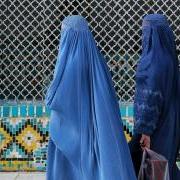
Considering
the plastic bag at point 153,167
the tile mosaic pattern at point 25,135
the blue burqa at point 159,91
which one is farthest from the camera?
the tile mosaic pattern at point 25,135

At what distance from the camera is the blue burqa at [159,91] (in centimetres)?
419

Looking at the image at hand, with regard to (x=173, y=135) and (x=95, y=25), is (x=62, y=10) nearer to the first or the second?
(x=95, y=25)

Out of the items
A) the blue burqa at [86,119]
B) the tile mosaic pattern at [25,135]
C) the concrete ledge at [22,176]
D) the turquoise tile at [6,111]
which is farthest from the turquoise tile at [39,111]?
the blue burqa at [86,119]

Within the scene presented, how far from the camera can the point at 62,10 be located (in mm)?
6035

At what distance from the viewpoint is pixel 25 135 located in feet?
19.4

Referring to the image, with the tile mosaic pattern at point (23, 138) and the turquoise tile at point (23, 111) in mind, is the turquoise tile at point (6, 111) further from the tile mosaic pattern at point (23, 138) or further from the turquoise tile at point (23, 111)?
the turquoise tile at point (23, 111)

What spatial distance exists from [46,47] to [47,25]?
0.77 feet

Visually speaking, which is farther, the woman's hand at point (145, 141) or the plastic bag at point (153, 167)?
the woman's hand at point (145, 141)

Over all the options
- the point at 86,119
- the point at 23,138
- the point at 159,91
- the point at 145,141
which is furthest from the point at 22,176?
the point at 86,119

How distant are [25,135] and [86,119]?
2.41 meters

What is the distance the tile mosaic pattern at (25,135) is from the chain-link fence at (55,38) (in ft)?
0.62

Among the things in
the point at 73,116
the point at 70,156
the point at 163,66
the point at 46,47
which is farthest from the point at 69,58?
the point at 46,47

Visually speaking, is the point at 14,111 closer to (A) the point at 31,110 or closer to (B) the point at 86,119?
(A) the point at 31,110

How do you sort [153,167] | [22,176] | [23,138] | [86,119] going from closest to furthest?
1. [86,119]
2. [153,167]
3. [22,176]
4. [23,138]
